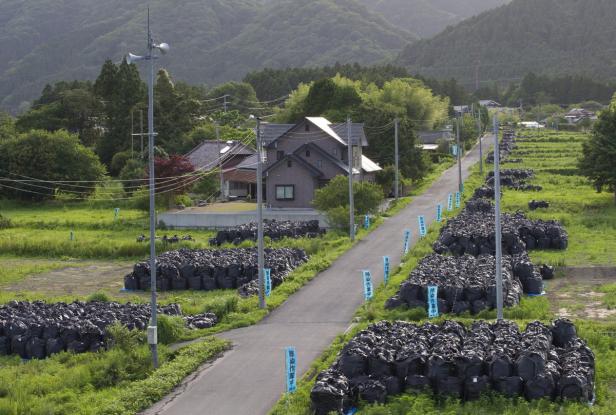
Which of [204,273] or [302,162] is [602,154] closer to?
[302,162]

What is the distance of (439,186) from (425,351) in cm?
5111

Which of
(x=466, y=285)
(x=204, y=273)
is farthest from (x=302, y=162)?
(x=466, y=285)

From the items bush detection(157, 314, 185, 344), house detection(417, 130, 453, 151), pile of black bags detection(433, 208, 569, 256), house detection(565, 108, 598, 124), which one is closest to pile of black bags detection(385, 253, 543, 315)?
pile of black bags detection(433, 208, 569, 256)

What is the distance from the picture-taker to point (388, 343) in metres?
19.9

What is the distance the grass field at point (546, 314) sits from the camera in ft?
56.3

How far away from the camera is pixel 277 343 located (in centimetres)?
2405

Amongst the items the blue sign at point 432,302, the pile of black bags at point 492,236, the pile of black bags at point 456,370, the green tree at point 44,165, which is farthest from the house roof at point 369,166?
the pile of black bags at point 456,370

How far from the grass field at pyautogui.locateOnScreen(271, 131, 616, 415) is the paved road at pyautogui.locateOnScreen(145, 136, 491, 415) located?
2.14ft

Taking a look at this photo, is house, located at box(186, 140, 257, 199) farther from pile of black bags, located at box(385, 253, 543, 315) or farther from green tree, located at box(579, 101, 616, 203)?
pile of black bags, located at box(385, 253, 543, 315)

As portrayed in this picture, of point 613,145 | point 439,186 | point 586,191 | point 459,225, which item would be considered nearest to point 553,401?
point 459,225

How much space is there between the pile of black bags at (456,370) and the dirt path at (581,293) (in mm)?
6623

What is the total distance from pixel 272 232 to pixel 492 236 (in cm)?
1193

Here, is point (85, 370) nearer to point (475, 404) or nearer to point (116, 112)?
point (475, 404)

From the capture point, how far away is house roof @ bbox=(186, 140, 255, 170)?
69562mm
